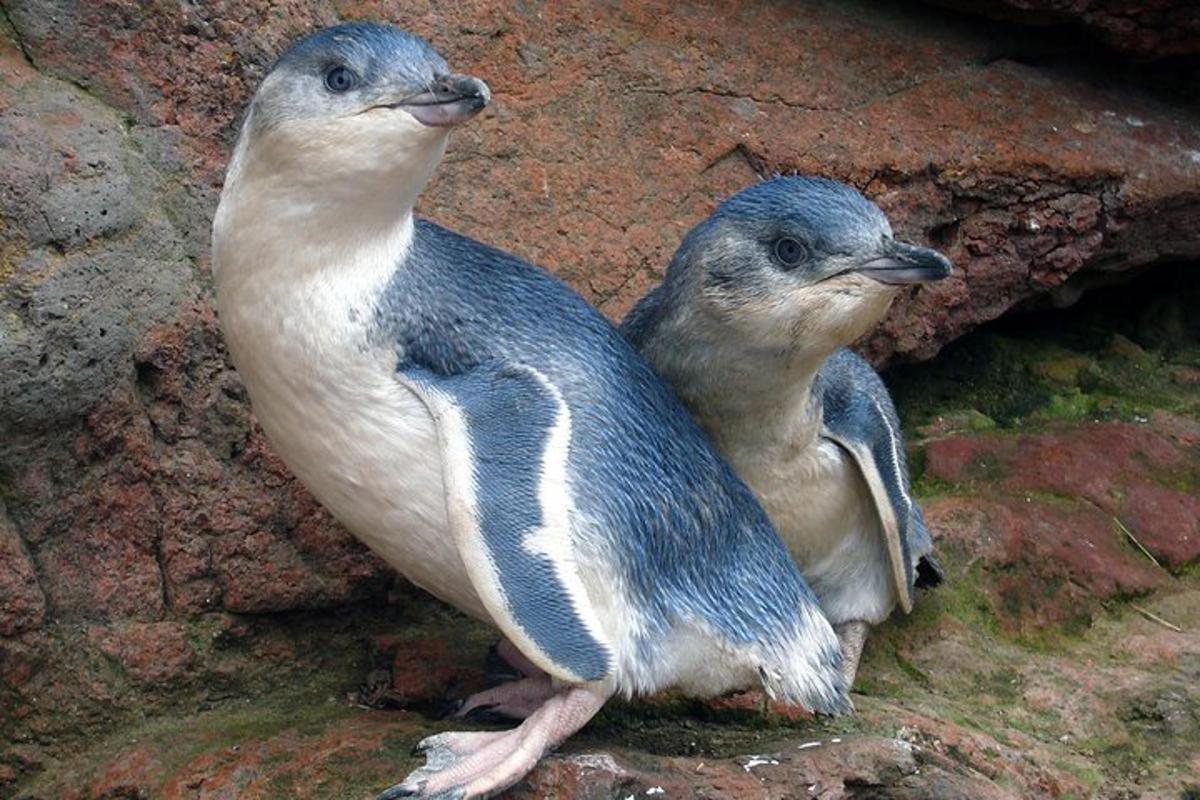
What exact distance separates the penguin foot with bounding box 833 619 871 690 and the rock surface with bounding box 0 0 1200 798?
73 mm

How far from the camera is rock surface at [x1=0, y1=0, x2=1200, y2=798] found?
2979mm

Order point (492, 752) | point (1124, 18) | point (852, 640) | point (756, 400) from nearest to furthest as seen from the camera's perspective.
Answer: point (492, 752) → point (756, 400) → point (852, 640) → point (1124, 18)

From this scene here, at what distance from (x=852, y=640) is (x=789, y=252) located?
2.93 ft

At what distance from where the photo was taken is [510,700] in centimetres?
284

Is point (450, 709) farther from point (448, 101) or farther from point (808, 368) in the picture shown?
point (448, 101)

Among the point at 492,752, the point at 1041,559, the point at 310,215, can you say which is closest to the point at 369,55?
the point at 310,215

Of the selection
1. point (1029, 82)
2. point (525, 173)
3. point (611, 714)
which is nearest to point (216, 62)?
point (525, 173)

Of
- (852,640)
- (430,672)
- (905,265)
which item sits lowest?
(852,640)

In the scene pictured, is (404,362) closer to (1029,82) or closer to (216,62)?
(216,62)

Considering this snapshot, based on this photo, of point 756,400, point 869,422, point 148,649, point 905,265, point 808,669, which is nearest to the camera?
point 905,265

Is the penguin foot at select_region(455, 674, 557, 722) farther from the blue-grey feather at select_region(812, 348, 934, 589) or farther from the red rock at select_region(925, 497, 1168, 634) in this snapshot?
the red rock at select_region(925, 497, 1168, 634)

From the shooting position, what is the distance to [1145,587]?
365 cm

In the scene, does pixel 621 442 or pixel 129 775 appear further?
pixel 129 775

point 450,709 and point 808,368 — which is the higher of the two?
point 808,368
